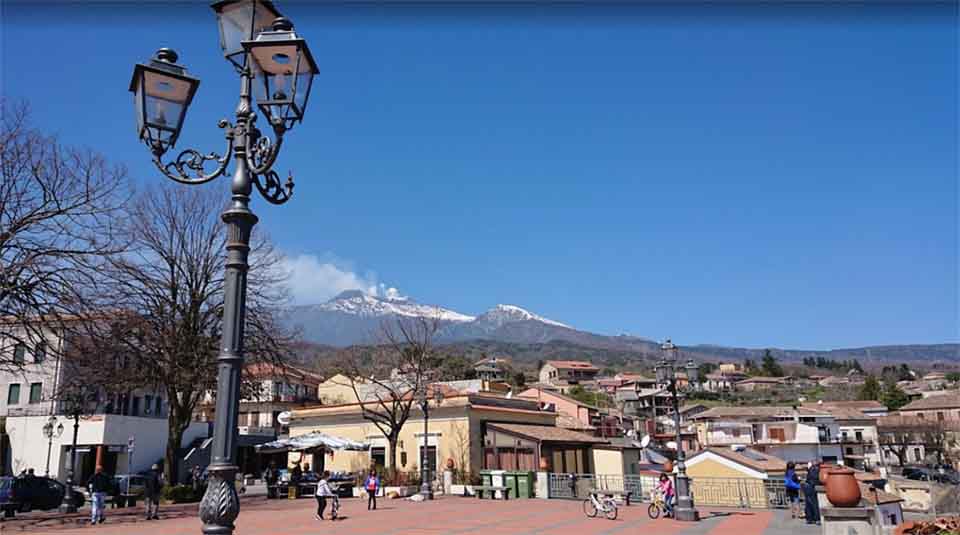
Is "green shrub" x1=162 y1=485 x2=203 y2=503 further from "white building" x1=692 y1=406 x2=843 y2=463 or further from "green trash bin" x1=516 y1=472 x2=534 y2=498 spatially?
"white building" x1=692 y1=406 x2=843 y2=463

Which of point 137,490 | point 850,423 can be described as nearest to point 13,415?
point 137,490

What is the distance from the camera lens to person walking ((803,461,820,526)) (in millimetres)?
15984

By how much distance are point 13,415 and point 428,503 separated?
29.3 meters

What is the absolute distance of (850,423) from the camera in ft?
245

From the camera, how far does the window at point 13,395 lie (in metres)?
41.0

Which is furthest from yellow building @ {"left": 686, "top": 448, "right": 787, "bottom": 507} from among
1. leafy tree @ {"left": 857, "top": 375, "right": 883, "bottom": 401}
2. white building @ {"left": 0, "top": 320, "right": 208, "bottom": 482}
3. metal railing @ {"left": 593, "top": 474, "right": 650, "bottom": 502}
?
leafy tree @ {"left": 857, "top": 375, "right": 883, "bottom": 401}

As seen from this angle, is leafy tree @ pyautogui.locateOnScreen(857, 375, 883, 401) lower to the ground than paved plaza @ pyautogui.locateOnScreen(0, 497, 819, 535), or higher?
higher

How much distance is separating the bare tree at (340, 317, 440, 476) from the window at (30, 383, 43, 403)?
1848 centimetres

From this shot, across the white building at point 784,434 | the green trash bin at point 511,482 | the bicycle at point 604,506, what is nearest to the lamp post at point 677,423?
the bicycle at point 604,506

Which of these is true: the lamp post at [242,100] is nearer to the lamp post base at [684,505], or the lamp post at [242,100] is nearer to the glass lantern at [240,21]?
the glass lantern at [240,21]

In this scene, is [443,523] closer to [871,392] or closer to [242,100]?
[242,100]

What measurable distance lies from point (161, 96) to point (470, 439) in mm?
26879

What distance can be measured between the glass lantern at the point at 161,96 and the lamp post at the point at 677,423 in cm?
1620

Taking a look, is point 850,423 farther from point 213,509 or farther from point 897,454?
point 213,509
